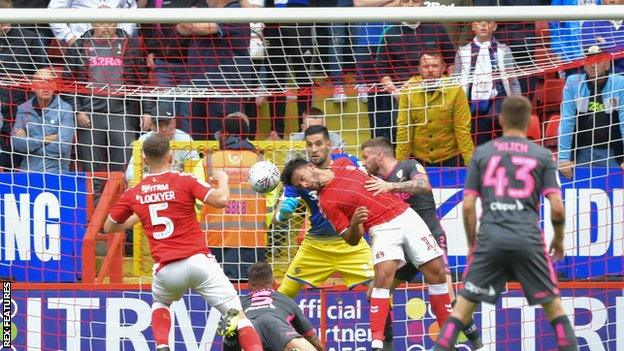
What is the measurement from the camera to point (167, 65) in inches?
563

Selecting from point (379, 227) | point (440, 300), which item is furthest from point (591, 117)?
point (379, 227)

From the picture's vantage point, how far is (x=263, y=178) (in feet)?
43.3

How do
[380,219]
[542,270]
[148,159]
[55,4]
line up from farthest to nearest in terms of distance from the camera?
1. [55,4]
2. [380,219]
3. [148,159]
4. [542,270]

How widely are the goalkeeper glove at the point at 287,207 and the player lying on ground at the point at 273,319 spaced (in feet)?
3.51

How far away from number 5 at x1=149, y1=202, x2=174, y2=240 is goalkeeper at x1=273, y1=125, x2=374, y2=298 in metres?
1.99

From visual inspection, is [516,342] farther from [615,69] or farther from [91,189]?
[91,189]

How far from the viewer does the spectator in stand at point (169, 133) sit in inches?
563

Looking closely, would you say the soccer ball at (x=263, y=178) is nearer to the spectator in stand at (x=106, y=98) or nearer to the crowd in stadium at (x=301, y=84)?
the crowd in stadium at (x=301, y=84)

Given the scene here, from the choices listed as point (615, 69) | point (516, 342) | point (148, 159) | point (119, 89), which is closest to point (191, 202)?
point (148, 159)

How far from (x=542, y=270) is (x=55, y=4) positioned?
788 cm

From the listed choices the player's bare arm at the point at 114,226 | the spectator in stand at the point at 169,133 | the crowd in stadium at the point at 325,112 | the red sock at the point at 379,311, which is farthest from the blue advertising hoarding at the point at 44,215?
the red sock at the point at 379,311

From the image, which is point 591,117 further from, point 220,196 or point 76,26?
point 76,26

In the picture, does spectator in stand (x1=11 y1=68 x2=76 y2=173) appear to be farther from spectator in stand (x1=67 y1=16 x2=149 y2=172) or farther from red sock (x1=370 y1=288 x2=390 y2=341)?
red sock (x1=370 y1=288 x2=390 y2=341)

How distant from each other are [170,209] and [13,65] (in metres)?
3.17
